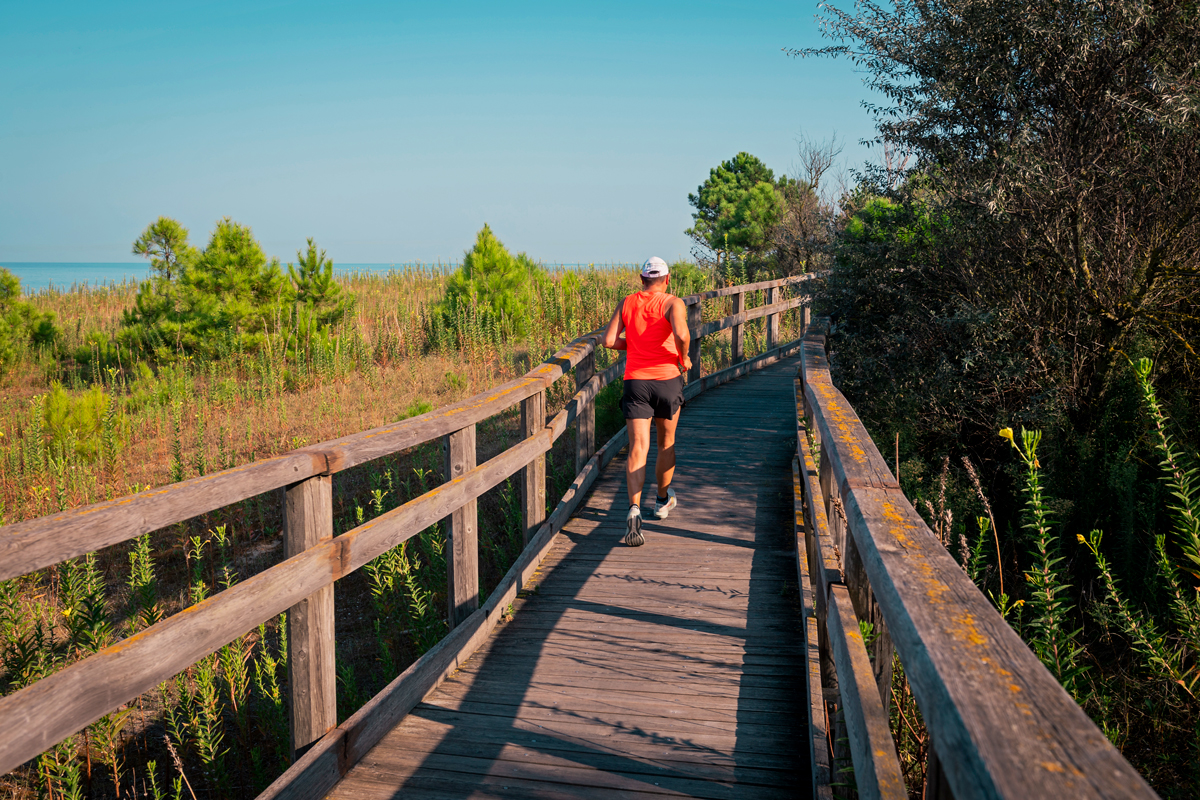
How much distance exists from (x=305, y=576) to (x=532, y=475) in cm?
250

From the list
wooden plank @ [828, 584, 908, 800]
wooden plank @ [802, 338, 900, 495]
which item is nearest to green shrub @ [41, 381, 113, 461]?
wooden plank @ [802, 338, 900, 495]

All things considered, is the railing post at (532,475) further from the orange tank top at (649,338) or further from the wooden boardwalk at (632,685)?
the orange tank top at (649,338)

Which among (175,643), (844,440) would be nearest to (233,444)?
(175,643)

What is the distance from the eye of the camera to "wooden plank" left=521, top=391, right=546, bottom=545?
5.12 m

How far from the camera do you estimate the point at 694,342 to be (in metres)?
10.3

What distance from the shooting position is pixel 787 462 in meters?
7.64

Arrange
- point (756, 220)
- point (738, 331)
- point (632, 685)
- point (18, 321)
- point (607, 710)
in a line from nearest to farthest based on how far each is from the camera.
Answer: point (607, 710), point (632, 685), point (738, 331), point (18, 321), point (756, 220)

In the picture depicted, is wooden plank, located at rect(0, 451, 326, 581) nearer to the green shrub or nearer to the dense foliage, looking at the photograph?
the green shrub

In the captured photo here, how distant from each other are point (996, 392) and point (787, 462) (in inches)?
77.5

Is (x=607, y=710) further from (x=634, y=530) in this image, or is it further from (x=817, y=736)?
(x=634, y=530)

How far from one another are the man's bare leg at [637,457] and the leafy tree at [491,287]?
8.15 metres

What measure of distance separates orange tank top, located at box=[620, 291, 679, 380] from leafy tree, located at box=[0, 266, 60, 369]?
12484mm

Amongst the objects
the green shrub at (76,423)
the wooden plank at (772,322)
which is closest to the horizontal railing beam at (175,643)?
the green shrub at (76,423)

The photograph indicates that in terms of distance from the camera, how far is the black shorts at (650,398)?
226 inches
